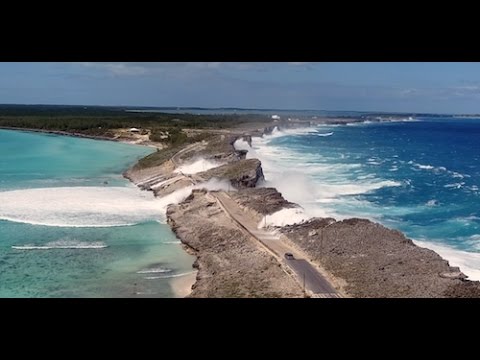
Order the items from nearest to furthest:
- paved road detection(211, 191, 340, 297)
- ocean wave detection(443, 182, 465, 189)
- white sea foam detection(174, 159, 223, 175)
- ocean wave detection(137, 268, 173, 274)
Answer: paved road detection(211, 191, 340, 297) < ocean wave detection(137, 268, 173, 274) < ocean wave detection(443, 182, 465, 189) < white sea foam detection(174, 159, 223, 175)

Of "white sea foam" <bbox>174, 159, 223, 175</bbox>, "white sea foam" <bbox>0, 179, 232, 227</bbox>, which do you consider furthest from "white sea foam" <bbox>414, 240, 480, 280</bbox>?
"white sea foam" <bbox>174, 159, 223, 175</bbox>

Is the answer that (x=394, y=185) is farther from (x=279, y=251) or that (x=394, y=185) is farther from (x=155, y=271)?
(x=155, y=271)

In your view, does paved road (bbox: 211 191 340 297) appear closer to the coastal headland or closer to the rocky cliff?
the coastal headland

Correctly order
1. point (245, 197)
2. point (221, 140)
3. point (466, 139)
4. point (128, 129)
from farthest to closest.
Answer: point (466, 139) → point (128, 129) → point (221, 140) → point (245, 197)

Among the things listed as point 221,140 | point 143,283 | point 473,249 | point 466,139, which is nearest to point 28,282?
point 143,283
